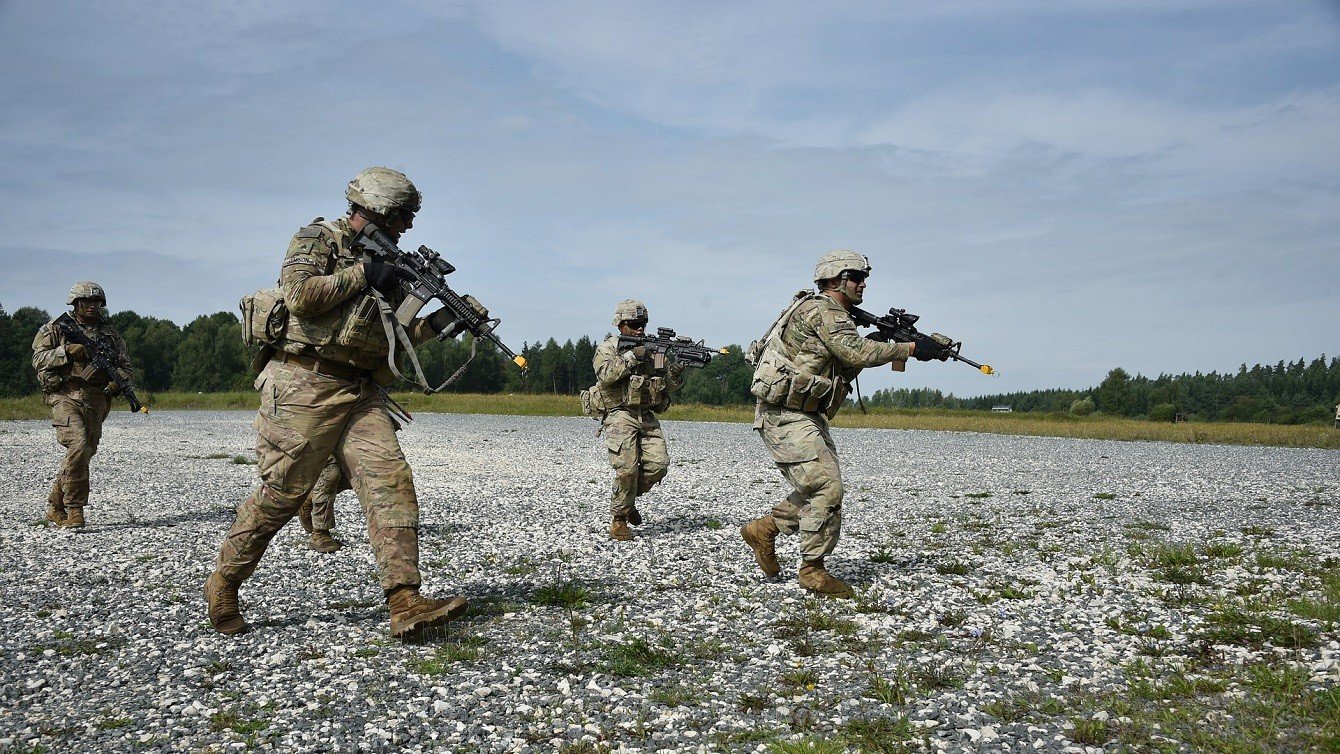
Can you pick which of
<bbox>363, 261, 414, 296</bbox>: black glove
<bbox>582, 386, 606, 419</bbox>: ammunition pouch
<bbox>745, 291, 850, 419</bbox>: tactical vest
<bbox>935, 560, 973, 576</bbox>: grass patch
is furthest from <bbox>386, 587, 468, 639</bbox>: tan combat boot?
<bbox>582, 386, 606, 419</bbox>: ammunition pouch

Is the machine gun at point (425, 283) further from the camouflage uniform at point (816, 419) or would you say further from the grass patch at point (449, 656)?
the camouflage uniform at point (816, 419)

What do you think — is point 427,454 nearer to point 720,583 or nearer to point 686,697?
point 720,583

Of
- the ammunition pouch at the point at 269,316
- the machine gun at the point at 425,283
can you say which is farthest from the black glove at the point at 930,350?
the ammunition pouch at the point at 269,316

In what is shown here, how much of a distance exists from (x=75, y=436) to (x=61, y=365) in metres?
1.08

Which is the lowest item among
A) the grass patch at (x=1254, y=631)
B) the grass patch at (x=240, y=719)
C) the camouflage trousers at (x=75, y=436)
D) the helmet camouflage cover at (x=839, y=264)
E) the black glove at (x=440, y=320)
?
the grass patch at (x=240, y=719)

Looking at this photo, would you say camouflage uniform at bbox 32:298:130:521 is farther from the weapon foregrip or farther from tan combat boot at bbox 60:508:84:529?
the weapon foregrip

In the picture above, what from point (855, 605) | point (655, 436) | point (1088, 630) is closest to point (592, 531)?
point (655, 436)

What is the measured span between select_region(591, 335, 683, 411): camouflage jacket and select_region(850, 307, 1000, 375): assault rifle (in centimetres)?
349

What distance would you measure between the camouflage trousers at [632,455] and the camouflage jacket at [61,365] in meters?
7.69

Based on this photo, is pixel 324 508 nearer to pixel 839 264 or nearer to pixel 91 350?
pixel 91 350

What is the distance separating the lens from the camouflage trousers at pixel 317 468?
22.2 feet

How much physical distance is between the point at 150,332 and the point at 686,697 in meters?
151

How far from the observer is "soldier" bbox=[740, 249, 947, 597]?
847 centimetres

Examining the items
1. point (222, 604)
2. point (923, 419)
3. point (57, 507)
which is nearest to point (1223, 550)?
point (222, 604)
